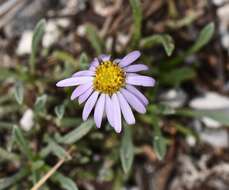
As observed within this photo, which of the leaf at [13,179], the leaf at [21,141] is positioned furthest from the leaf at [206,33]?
the leaf at [13,179]

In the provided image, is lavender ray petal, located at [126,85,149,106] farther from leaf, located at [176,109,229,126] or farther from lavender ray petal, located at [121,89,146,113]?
leaf, located at [176,109,229,126]

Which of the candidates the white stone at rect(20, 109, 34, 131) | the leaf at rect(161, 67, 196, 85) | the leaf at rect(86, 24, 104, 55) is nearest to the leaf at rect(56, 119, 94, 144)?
the white stone at rect(20, 109, 34, 131)

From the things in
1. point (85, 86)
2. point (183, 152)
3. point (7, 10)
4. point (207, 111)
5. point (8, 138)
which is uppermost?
point (7, 10)

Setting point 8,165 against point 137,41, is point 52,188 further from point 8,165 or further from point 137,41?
point 137,41

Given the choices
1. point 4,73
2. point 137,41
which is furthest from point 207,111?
point 4,73

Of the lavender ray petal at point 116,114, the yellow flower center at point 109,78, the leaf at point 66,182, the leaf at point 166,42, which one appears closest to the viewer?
the lavender ray petal at point 116,114

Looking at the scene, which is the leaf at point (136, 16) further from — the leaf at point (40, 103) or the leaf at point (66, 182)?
the leaf at point (66, 182)

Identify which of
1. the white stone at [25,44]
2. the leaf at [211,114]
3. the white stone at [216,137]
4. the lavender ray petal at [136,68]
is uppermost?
the white stone at [25,44]

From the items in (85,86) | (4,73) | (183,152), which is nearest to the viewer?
(85,86)
